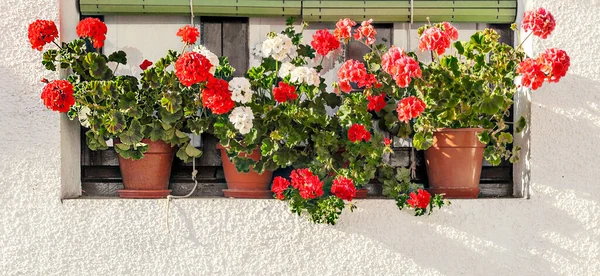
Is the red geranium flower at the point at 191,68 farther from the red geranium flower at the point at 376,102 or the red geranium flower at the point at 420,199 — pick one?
the red geranium flower at the point at 420,199

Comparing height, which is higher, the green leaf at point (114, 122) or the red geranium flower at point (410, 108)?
the red geranium flower at point (410, 108)

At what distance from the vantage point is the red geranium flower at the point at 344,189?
2957mm

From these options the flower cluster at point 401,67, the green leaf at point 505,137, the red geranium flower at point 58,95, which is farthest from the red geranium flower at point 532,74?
the red geranium flower at point 58,95

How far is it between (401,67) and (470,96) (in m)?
0.35

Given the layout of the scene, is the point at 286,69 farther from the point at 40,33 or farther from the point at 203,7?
the point at 40,33

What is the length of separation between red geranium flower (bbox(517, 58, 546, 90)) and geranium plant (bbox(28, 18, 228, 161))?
1.18m

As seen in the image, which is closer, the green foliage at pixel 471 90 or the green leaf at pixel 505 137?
the green foliage at pixel 471 90

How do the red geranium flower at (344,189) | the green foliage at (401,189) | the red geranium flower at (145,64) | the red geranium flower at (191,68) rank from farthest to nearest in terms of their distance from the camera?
the red geranium flower at (145,64)
the green foliage at (401,189)
the red geranium flower at (344,189)
the red geranium flower at (191,68)

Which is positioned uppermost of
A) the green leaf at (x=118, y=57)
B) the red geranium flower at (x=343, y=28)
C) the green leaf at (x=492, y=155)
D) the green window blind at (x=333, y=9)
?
the green window blind at (x=333, y=9)

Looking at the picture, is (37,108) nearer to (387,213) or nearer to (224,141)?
(224,141)

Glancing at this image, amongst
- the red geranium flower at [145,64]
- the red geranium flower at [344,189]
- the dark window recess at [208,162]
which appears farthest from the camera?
the dark window recess at [208,162]

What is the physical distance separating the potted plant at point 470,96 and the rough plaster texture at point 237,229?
0.46 feet

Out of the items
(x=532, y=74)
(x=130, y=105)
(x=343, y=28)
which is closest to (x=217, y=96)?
(x=130, y=105)

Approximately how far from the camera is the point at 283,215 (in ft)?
10.2
